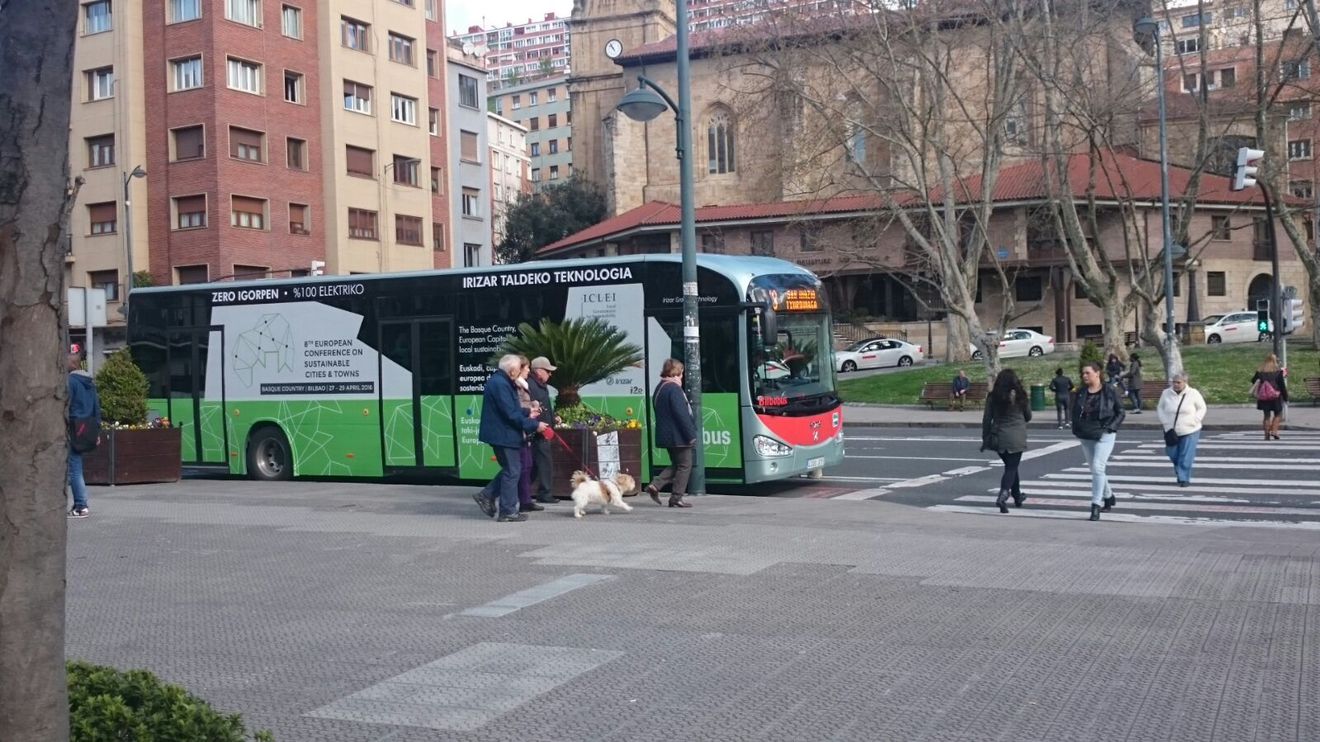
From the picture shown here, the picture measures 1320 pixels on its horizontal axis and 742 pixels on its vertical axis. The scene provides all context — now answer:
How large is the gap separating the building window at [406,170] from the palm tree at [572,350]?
131ft

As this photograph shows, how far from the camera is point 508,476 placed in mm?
12547

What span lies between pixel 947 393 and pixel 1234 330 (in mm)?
23176

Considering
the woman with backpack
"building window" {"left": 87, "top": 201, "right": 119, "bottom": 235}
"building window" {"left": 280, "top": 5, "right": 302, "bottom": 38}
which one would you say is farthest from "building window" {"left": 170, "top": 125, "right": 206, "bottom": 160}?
the woman with backpack

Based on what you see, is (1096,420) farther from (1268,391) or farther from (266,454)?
(266,454)

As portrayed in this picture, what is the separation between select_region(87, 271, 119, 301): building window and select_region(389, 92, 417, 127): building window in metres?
12.9

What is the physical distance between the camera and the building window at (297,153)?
159 feet

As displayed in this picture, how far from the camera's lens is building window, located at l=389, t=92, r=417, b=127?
5300 centimetres

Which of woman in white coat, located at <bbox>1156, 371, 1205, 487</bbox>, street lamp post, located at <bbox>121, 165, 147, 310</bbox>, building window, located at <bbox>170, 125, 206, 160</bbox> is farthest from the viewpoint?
building window, located at <bbox>170, 125, 206, 160</bbox>

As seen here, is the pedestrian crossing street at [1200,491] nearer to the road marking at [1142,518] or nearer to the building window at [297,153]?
the road marking at [1142,518]

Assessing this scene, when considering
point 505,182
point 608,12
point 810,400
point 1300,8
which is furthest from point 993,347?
point 505,182

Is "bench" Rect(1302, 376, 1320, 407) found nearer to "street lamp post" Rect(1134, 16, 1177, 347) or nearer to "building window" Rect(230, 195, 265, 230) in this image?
"street lamp post" Rect(1134, 16, 1177, 347)

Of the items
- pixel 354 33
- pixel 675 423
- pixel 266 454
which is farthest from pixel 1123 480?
pixel 354 33

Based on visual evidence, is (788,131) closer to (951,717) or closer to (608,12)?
(608,12)

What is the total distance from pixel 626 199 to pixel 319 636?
66.1 m
